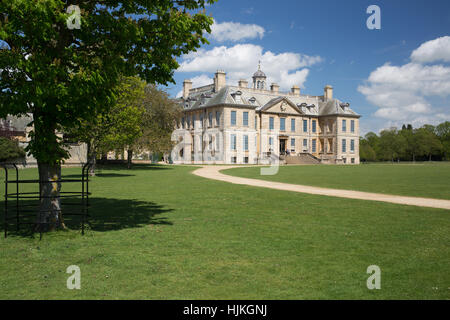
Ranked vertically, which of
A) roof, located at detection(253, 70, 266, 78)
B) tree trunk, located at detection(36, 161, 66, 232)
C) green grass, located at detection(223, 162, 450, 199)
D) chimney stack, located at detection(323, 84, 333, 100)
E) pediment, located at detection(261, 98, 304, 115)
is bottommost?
green grass, located at detection(223, 162, 450, 199)

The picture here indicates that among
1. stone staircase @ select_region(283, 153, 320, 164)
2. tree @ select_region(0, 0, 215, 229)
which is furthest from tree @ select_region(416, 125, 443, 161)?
tree @ select_region(0, 0, 215, 229)

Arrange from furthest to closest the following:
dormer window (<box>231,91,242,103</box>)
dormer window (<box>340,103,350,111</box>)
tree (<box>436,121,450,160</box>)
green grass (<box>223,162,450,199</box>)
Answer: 1. tree (<box>436,121,450,160</box>)
2. dormer window (<box>340,103,350,111</box>)
3. dormer window (<box>231,91,242,103</box>)
4. green grass (<box>223,162,450,199</box>)

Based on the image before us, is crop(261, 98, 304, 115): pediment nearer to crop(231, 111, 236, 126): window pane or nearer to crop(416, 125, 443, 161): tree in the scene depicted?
crop(231, 111, 236, 126): window pane

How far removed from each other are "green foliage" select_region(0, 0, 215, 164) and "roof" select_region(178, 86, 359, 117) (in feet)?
191

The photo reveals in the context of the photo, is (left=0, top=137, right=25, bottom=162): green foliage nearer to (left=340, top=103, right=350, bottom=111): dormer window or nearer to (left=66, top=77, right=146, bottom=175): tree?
(left=66, top=77, right=146, bottom=175): tree

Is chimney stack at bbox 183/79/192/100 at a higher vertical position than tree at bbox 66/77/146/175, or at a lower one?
higher

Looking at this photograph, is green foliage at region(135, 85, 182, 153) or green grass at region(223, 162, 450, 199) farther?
green foliage at region(135, 85, 182, 153)

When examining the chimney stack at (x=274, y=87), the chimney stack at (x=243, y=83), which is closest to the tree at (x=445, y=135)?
the chimney stack at (x=274, y=87)

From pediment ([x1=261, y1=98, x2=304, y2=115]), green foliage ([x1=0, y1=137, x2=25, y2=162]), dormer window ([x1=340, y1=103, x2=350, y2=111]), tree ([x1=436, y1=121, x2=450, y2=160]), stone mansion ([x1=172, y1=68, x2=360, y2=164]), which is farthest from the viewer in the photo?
tree ([x1=436, y1=121, x2=450, y2=160])

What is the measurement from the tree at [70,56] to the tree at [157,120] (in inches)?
1308

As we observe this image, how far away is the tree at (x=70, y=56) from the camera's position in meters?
7.93

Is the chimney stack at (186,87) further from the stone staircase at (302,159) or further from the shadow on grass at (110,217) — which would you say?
the shadow on grass at (110,217)

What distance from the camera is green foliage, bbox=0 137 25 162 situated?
40188mm

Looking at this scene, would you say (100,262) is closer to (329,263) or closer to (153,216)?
(329,263)
